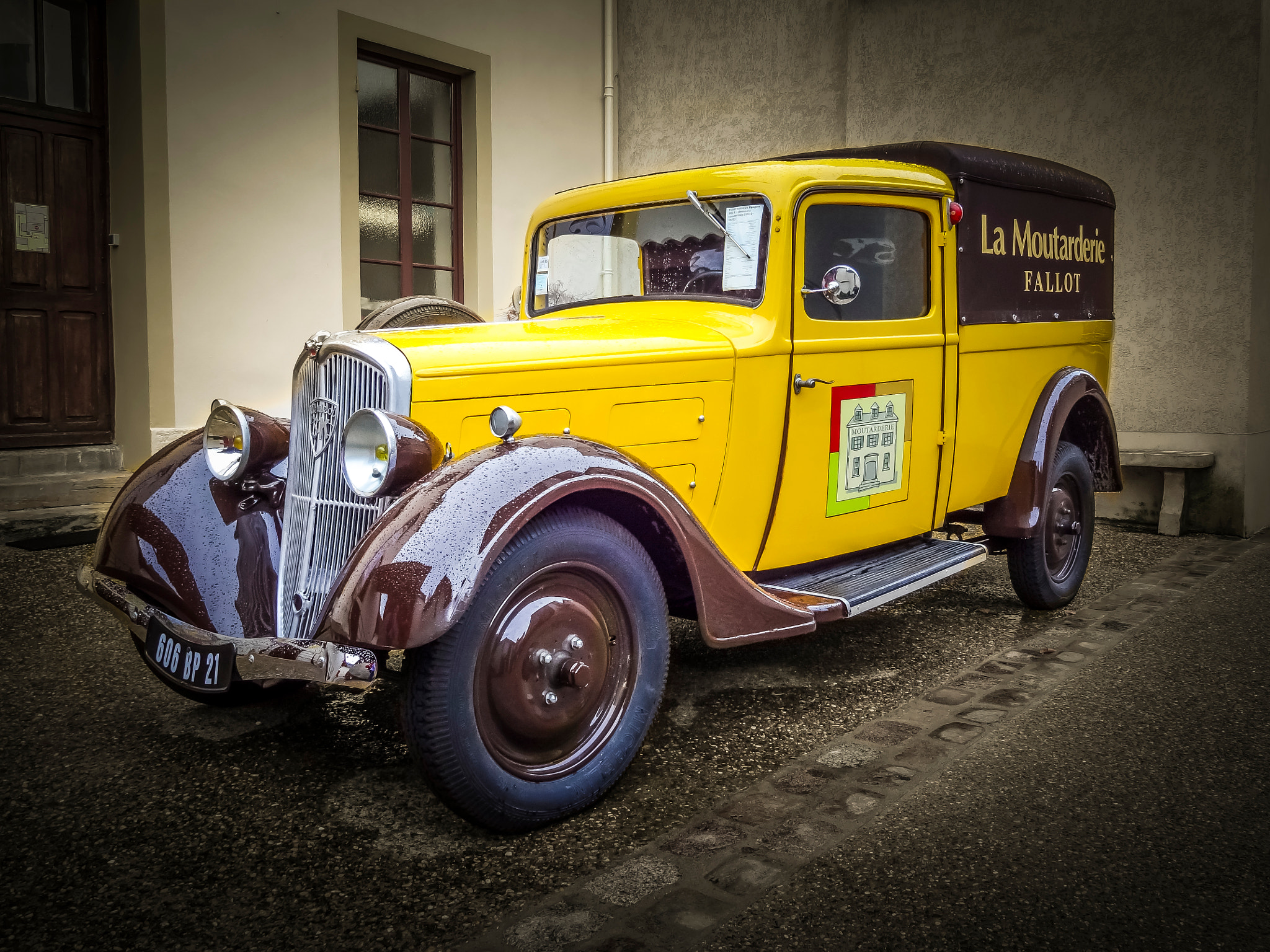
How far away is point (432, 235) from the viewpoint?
7398 mm

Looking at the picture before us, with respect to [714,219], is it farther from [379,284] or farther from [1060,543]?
[379,284]

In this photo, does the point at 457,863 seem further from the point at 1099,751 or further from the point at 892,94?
the point at 892,94

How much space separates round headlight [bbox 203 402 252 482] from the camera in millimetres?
2900

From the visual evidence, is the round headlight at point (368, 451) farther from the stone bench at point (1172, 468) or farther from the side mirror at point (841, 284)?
the stone bench at point (1172, 468)

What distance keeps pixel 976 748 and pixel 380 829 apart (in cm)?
166

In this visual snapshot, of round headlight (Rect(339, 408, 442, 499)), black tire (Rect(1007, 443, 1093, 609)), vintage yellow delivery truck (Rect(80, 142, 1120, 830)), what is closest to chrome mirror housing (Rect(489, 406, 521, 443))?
vintage yellow delivery truck (Rect(80, 142, 1120, 830))

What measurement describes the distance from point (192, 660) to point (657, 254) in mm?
1977

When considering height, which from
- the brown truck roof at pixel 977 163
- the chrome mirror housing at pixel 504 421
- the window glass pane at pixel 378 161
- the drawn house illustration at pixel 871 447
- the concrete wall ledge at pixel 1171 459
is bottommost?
the concrete wall ledge at pixel 1171 459

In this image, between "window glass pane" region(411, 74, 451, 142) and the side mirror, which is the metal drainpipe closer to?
"window glass pane" region(411, 74, 451, 142)

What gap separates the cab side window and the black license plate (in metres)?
2.01

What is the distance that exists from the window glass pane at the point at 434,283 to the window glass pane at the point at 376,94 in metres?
1.03

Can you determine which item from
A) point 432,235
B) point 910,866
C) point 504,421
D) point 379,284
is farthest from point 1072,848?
point 432,235

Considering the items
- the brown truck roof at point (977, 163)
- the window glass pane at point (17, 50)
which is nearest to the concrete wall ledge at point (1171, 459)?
the brown truck roof at point (977, 163)

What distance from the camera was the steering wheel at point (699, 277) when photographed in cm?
326
